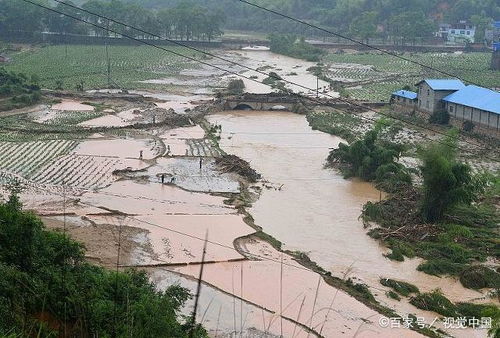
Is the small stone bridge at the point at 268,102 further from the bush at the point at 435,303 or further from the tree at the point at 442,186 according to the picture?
the bush at the point at 435,303

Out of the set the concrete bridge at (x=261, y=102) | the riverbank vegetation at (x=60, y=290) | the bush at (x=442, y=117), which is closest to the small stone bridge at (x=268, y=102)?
the concrete bridge at (x=261, y=102)

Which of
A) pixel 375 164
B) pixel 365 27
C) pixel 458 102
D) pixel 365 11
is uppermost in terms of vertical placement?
pixel 365 11

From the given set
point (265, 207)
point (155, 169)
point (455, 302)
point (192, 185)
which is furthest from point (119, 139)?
point (455, 302)

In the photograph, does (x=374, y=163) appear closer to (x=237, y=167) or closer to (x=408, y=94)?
(x=237, y=167)

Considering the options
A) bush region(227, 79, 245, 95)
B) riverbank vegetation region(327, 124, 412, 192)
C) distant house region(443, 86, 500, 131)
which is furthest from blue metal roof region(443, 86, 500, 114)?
bush region(227, 79, 245, 95)

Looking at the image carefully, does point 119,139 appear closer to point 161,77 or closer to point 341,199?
point 341,199

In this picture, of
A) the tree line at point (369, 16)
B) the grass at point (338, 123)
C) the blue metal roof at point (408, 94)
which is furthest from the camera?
the tree line at point (369, 16)

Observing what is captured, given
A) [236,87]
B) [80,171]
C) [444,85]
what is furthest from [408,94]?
[80,171]

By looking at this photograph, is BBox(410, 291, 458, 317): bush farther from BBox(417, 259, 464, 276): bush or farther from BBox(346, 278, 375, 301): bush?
BBox(417, 259, 464, 276): bush
